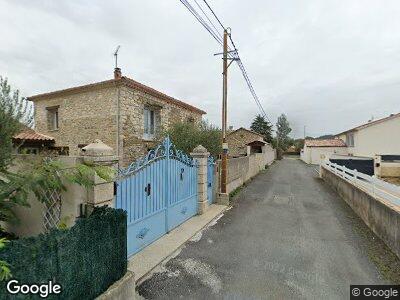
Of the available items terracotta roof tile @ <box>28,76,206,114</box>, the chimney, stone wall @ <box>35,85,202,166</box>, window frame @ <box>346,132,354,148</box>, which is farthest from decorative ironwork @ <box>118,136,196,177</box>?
window frame @ <box>346,132,354,148</box>

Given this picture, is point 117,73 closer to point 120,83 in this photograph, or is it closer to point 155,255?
point 120,83

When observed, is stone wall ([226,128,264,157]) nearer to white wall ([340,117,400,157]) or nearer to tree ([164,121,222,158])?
white wall ([340,117,400,157])

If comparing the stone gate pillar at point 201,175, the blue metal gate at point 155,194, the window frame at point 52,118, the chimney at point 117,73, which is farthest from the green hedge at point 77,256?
the window frame at point 52,118

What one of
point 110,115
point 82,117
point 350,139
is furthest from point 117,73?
point 350,139

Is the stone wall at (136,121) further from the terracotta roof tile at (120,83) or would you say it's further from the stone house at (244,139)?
the stone house at (244,139)

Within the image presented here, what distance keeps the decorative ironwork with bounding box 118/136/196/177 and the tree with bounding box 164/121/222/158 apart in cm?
532

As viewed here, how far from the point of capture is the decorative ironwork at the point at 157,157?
507 centimetres

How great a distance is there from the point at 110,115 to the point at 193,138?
4703mm

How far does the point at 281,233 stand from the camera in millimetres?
6840

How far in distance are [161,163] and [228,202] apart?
476cm

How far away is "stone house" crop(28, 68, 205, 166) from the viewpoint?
14.0m

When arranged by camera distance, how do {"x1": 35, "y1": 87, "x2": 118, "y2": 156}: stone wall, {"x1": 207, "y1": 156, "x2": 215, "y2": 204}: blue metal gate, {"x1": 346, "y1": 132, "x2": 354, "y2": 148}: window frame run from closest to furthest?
{"x1": 207, "y1": 156, "x2": 215, "y2": 204}: blue metal gate → {"x1": 35, "y1": 87, "x2": 118, "y2": 156}: stone wall → {"x1": 346, "y1": 132, "x2": 354, "y2": 148}: window frame

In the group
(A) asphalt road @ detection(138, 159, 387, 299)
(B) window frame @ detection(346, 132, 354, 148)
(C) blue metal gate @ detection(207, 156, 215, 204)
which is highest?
(B) window frame @ detection(346, 132, 354, 148)

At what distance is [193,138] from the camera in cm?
1386
